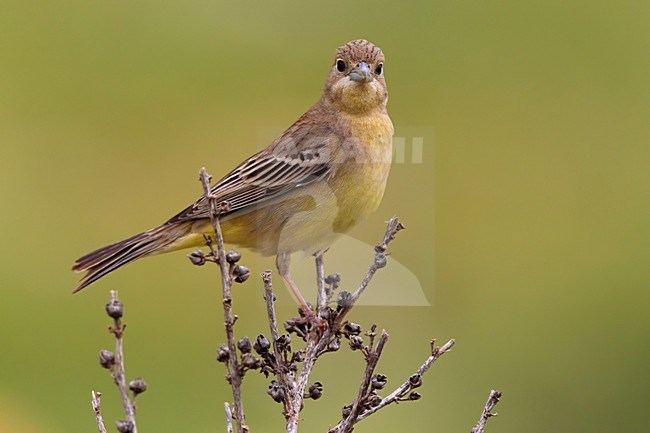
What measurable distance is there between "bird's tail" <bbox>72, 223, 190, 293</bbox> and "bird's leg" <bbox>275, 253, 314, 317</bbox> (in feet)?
0.78

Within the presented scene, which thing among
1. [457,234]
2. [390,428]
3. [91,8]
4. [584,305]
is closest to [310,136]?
[390,428]

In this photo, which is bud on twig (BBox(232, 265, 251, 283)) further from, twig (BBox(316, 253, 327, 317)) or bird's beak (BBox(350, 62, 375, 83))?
bird's beak (BBox(350, 62, 375, 83))

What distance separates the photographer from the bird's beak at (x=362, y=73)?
230cm

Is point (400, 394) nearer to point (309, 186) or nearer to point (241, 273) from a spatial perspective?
point (241, 273)

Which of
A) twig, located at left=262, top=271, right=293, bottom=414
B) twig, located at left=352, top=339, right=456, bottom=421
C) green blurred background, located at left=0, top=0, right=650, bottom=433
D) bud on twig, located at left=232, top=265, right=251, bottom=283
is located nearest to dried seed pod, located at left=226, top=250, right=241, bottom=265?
bud on twig, located at left=232, top=265, right=251, bottom=283

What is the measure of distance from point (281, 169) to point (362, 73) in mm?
371

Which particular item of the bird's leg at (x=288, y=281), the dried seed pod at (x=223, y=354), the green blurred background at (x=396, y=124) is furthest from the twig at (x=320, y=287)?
the green blurred background at (x=396, y=124)

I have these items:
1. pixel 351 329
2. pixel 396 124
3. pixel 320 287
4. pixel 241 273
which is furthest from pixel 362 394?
pixel 396 124

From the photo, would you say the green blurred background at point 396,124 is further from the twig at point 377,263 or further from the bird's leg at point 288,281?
the twig at point 377,263

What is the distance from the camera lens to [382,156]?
93.0 inches

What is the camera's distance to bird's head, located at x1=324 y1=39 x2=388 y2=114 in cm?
230

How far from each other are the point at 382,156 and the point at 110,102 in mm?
3233

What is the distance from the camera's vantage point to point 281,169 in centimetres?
254

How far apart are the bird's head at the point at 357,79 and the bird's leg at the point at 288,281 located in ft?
1.29
